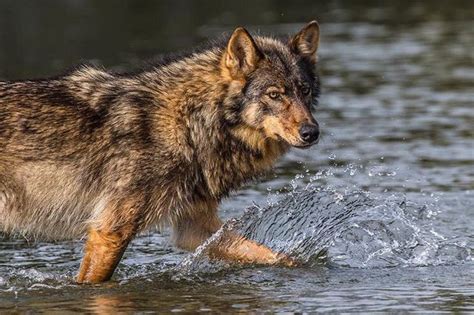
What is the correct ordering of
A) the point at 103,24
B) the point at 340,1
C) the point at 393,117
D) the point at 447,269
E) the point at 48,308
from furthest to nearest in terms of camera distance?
the point at 340,1 < the point at 103,24 < the point at 393,117 < the point at 447,269 < the point at 48,308

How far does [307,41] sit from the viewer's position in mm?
9844

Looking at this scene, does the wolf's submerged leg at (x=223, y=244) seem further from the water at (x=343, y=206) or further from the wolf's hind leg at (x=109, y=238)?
the wolf's hind leg at (x=109, y=238)

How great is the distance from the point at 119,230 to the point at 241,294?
969mm

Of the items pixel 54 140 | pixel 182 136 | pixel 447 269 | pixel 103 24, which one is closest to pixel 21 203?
pixel 54 140

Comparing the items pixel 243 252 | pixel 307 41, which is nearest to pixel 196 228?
pixel 243 252

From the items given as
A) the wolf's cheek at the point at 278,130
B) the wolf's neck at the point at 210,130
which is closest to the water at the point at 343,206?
the wolf's neck at the point at 210,130

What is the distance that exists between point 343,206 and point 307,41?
1.87 m

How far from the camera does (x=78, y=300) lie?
366 inches

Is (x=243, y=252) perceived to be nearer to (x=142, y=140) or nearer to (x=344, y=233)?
(x=344, y=233)

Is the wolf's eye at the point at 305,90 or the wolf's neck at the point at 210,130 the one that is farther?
the wolf's neck at the point at 210,130

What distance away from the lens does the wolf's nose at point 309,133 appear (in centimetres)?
922

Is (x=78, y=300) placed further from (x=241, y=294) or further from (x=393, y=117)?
(x=393, y=117)

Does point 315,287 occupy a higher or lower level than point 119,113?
lower

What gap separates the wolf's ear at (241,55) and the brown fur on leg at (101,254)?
4.54ft
